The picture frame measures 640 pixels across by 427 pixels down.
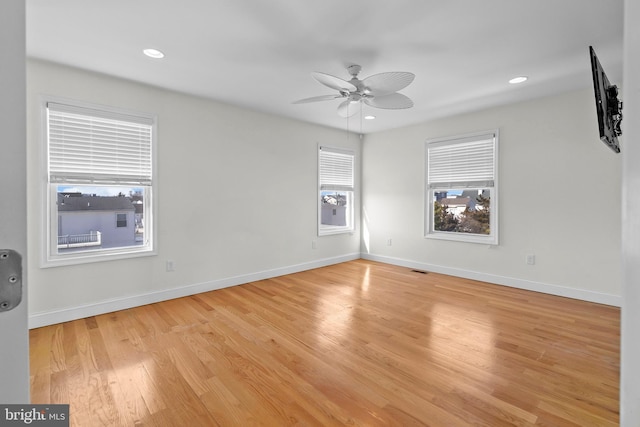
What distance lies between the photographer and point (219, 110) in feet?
13.2

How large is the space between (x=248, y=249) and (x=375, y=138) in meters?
3.24

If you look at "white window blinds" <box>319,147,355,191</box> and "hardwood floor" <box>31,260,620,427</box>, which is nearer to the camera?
"hardwood floor" <box>31,260,620,427</box>

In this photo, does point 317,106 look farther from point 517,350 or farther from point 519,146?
point 517,350

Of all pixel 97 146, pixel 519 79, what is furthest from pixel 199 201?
pixel 519 79

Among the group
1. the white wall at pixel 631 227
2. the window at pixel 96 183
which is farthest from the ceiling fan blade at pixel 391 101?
the window at pixel 96 183

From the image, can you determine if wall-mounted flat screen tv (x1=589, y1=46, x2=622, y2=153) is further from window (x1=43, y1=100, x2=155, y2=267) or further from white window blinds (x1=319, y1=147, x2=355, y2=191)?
window (x1=43, y1=100, x2=155, y2=267)

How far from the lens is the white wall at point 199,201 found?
9.59 feet

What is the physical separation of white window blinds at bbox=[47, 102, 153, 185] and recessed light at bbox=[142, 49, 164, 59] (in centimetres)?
89

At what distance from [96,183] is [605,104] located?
464cm

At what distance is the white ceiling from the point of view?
2.11 m

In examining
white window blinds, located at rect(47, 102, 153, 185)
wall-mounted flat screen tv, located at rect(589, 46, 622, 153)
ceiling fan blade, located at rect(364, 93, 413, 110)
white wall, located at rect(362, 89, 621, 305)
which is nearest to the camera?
wall-mounted flat screen tv, located at rect(589, 46, 622, 153)

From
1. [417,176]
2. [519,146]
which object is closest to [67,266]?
[417,176]

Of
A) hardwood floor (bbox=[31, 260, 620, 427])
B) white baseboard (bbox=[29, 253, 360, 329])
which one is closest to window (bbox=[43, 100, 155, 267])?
white baseboard (bbox=[29, 253, 360, 329])

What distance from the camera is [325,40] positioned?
2.51 m
